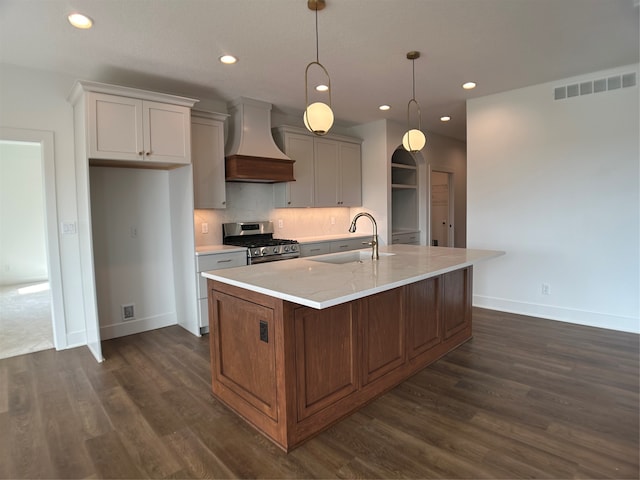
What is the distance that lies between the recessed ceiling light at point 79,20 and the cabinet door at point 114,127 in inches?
25.2

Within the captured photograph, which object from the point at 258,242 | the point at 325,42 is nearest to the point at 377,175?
the point at 258,242

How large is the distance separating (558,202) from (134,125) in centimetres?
447

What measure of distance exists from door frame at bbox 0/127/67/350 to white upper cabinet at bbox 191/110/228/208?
4.18ft

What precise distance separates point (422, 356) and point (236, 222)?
2.81 m

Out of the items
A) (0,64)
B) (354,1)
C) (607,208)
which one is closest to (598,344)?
(607,208)

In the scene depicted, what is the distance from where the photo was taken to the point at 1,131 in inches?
123

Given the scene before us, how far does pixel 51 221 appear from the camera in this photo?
3408mm

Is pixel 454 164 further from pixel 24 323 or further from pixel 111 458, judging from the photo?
pixel 24 323

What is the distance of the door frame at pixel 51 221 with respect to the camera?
3.28 metres

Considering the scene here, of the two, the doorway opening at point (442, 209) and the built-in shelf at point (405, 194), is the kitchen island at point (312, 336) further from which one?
the doorway opening at point (442, 209)

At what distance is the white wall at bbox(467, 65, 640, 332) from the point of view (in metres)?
3.69

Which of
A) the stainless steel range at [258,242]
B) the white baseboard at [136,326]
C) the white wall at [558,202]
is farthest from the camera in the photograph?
the stainless steel range at [258,242]

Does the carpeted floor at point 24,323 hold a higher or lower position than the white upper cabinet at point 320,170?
lower

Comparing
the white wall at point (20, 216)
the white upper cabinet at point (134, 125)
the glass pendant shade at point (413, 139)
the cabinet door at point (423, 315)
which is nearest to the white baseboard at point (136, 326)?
the white upper cabinet at point (134, 125)
